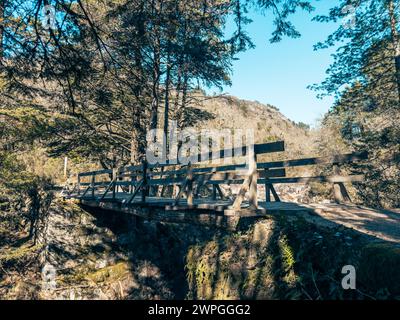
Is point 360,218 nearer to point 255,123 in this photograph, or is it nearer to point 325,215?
point 325,215

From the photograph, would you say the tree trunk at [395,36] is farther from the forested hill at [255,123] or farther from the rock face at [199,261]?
the forested hill at [255,123]

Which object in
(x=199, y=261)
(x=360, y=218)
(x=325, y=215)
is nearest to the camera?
(x=360, y=218)

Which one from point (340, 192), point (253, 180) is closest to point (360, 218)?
point (340, 192)

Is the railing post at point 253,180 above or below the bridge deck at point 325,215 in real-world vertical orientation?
above

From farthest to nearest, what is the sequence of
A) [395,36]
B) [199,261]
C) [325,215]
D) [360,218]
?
[395,36] → [199,261] → [325,215] → [360,218]

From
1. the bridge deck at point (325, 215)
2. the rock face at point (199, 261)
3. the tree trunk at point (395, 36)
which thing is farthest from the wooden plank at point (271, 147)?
the tree trunk at point (395, 36)

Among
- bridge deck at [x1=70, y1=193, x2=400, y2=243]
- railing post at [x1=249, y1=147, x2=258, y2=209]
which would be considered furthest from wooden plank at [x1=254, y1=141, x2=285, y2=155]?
bridge deck at [x1=70, y1=193, x2=400, y2=243]

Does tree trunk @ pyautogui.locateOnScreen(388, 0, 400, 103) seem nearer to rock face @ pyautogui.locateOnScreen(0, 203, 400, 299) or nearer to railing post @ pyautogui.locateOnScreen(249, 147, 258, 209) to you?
railing post @ pyautogui.locateOnScreen(249, 147, 258, 209)

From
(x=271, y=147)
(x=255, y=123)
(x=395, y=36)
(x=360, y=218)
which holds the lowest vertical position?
(x=360, y=218)

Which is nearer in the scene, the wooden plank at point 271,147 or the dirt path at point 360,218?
the dirt path at point 360,218

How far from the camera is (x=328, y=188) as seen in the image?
22219mm

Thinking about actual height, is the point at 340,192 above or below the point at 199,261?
above

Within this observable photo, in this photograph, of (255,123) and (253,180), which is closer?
(253,180)
